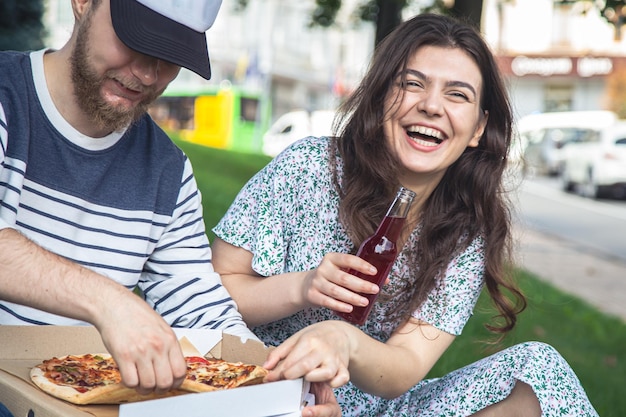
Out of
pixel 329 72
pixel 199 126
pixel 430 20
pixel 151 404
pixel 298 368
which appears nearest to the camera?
pixel 151 404

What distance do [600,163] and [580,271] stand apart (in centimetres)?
824

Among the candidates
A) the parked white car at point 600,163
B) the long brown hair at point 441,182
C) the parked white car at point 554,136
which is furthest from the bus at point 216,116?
the long brown hair at point 441,182

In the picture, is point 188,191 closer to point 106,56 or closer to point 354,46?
point 106,56

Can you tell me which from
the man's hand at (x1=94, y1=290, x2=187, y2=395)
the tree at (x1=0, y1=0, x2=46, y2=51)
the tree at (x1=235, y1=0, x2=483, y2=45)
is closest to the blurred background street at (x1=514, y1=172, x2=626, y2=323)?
the tree at (x1=235, y1=0, x2=483, y2=45)

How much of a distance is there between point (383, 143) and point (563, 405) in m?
0.98

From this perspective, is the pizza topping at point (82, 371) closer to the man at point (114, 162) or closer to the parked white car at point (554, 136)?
the man at point (114, 162)

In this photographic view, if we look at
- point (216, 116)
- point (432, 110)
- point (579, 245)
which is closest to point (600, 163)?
point (579, 245)

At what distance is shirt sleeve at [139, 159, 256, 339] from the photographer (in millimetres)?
2768

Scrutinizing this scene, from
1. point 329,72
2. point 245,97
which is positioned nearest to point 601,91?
point 329,72

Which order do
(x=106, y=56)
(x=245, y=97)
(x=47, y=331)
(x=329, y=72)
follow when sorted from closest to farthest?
1. (x=47, y=331)
2. (x=106, y=56)
3. (x=245, y=97)
4. (x=329, y=72)

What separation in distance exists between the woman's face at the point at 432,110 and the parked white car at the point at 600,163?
1766cm

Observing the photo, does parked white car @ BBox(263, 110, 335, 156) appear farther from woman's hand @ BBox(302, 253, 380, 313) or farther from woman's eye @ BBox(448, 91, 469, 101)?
woman's hand @ BBox(302, 253, 380, 313)

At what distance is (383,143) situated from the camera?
300 cm

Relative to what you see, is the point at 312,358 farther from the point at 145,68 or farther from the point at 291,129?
the point at 291,129
